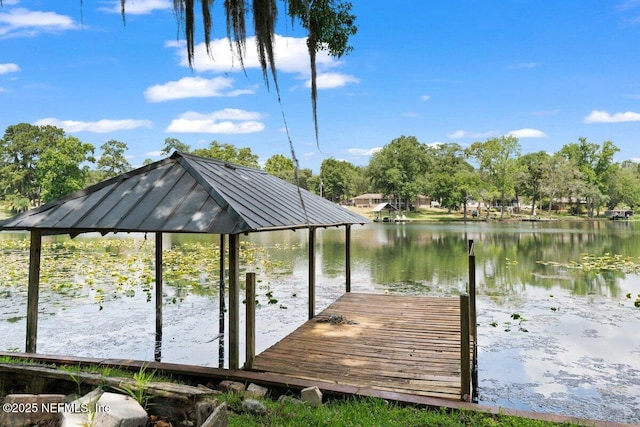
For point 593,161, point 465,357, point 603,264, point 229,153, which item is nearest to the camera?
point 465,357

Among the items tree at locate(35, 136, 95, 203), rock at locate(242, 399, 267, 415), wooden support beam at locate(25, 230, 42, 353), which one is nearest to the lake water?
wooden support beam at locate(25, 230, 42, 353)

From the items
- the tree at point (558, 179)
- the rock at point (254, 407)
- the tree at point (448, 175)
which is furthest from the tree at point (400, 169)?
the rock at point (254, 407)

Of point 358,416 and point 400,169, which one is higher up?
point 400,169

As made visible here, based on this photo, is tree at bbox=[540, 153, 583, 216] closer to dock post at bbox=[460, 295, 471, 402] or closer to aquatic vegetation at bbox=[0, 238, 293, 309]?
aquatic vegetation at bbox=[0, 238, 293, 309]

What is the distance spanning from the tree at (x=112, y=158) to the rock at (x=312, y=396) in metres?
63.6

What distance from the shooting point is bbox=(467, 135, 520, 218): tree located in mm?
57875

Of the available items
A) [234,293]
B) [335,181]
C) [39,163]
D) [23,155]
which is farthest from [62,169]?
[234,293]

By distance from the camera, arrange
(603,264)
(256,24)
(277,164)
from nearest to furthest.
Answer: (256,24)
(603,264)
(277,164)

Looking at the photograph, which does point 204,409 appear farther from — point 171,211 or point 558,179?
point 558,179

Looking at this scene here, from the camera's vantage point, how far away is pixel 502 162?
58469 mm

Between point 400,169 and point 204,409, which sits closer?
point 204,409

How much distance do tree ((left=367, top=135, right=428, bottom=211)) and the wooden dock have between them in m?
52.9

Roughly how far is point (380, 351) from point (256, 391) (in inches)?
80.1

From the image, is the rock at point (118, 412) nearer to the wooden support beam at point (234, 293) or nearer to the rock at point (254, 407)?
the rock at point (254, 407)
